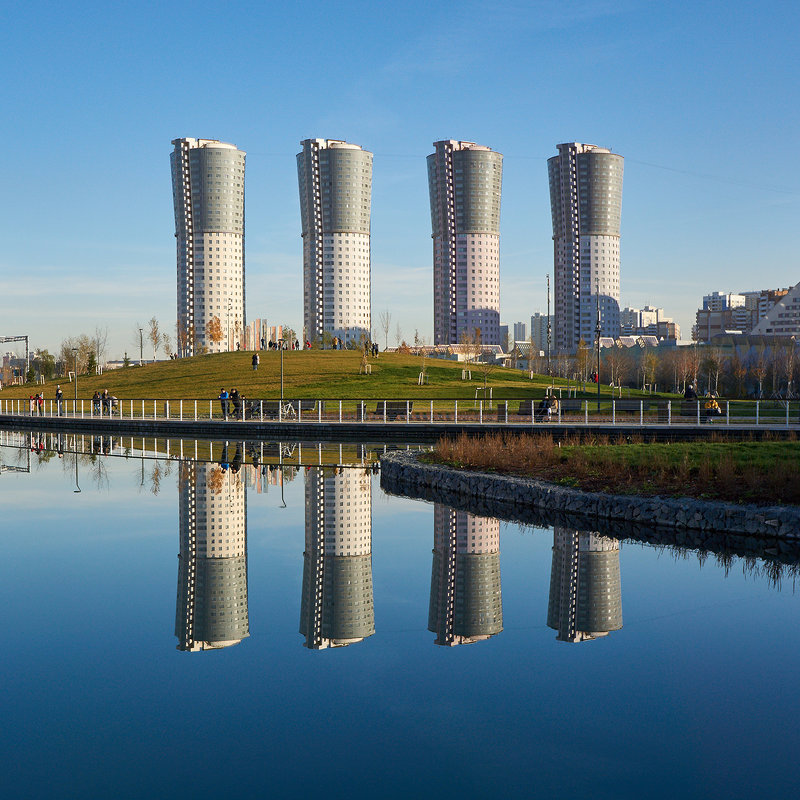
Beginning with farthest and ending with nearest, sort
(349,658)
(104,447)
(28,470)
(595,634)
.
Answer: (104,447) → (28,470) → (595,634) → (349,658)

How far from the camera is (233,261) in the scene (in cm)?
17325

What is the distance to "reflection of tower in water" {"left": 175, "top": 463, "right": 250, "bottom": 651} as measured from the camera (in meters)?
9.37

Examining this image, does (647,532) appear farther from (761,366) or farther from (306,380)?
(761,366)

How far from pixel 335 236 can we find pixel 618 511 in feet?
514

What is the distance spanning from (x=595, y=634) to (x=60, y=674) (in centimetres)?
543

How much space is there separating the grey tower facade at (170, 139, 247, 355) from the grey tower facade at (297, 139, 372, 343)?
13.2 metres

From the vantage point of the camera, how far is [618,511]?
53.6 ft

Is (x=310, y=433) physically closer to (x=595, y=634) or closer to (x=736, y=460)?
(x=736, y=460)

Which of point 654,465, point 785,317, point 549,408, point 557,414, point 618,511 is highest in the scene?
point 785,317

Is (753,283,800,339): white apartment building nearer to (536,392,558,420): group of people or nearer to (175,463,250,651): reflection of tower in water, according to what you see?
(536,392,558,420): group of people

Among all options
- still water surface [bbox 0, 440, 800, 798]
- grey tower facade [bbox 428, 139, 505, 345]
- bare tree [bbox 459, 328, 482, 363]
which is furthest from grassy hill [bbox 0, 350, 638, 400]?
A: grey tower facade [bbox 428, 139, 505, 345]

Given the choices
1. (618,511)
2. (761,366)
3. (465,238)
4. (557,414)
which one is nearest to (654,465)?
(618,511)

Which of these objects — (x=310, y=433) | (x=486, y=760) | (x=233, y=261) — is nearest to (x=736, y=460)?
(x=486, y=760)

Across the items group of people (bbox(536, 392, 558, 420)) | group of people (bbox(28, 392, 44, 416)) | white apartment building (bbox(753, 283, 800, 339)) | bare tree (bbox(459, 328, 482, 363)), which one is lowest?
group of people (bbox(28, 392, 44, 416))
